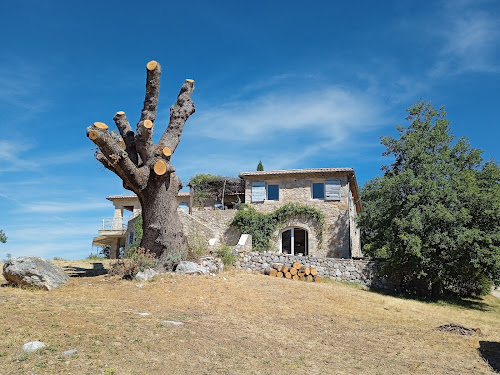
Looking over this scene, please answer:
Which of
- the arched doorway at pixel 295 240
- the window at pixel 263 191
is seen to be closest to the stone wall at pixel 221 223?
the window at pixel 263 191

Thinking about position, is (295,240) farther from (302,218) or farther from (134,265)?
(134,265)

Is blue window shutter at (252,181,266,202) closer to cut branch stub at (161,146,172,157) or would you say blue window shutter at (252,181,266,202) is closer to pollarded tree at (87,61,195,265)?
pollarded tree at (87,61,195,265)

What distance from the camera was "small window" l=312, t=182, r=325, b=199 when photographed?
80.3ft

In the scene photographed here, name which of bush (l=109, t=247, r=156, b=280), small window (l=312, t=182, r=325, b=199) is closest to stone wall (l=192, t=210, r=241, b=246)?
small window (l=312, t=182, r=325, b=199)

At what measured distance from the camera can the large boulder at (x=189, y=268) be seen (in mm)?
13688

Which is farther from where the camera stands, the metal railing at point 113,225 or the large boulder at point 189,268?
the metal railing at point 113,225

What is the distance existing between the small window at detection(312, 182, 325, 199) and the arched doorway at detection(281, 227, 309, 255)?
213 cm

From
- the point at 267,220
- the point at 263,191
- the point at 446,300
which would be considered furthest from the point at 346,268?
the point at 263,191

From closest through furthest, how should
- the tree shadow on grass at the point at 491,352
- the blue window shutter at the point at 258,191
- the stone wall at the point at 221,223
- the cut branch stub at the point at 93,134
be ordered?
the tree shadow on grass at the point at 491,352 < the cut branch stub at the point at 93,134 < the stone wall at the point at 221,223 < the blue window shutter at the point at 258,191

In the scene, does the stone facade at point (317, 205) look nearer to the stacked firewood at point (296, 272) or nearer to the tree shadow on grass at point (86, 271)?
→ the stacked firewood at point (296, 272)

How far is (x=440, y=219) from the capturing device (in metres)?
17.3

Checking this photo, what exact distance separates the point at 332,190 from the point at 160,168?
13441 mm

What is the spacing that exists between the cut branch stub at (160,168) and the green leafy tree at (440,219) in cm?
975

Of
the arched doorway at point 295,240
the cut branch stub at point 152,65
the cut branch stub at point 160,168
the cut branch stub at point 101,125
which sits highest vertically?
the cut branch stub at point 152,65
